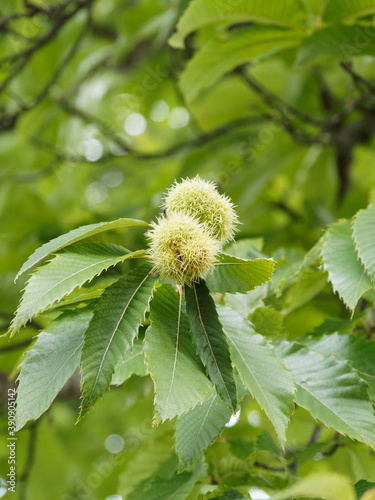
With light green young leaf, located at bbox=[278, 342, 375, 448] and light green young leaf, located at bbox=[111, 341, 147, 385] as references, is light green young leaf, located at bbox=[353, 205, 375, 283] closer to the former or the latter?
light green young leaf, located at bbox=[278, 342, 375, 448]

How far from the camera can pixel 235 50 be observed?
6.21ft

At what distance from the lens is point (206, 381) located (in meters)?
0.90

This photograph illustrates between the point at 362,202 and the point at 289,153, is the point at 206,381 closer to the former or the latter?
the point at 362,202

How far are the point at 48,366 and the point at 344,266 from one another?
26.6 inches

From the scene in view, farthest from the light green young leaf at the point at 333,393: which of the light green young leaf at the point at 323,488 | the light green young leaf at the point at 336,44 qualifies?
the light green young leaf at the point at 336,44

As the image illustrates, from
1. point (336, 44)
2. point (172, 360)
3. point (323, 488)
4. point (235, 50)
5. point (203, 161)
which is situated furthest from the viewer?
point (203, 161)

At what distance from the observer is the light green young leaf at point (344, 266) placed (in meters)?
1.07

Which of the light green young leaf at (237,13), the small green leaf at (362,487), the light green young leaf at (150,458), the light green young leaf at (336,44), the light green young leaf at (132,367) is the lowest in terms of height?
the small green leaf at (362,487)

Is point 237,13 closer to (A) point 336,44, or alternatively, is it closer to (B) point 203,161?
(A) point 336,44

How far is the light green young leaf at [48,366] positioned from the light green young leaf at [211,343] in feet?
0.72

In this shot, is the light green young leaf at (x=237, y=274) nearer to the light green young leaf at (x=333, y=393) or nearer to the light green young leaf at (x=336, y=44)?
the light green young leaf at (x=333, y=393)

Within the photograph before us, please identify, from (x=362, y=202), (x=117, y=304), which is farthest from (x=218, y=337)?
(x=362, y=202)

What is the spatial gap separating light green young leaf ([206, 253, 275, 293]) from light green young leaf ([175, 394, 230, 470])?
249mm

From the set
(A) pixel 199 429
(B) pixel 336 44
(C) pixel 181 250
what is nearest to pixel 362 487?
(A) pixel 199 429
